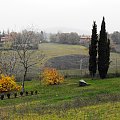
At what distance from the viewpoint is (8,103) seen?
106ft

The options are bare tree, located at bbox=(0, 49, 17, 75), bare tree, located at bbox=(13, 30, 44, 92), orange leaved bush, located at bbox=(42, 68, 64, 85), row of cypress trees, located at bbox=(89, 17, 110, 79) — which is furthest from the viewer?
bare tree, located at bbox=(0, 49, 17, 75)

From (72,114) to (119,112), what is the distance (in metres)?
3.15

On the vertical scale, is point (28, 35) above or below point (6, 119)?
above

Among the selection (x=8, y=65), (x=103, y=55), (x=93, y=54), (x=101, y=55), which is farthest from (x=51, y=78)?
(x=8, y=65)

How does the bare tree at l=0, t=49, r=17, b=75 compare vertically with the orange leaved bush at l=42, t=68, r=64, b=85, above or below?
above

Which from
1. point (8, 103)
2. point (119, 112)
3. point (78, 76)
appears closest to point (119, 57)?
point (78, 76)

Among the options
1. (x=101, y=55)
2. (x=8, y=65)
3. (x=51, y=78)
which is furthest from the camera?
(x=8, y=65)

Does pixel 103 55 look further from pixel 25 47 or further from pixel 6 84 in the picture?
pixel 6 84

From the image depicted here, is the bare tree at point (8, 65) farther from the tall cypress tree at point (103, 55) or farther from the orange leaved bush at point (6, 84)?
the tall cypress tree at point (103, 55)

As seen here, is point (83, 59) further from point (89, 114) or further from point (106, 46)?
point (89, 114)

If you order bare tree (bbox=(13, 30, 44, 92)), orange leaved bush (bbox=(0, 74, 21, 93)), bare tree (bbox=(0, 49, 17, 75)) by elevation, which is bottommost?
orange leaved bush (bbox=(0, 74, 21, 93))

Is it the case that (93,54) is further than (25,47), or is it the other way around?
(93,54)

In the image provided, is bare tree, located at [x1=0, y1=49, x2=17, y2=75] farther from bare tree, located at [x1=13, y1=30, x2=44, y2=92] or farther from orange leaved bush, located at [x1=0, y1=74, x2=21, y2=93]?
orange leaved bush, located at [x1=0, y1=74, x2=21, y2=93]

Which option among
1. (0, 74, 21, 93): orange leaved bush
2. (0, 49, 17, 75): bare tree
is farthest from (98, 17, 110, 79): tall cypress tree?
(0, 74, 21, 93): orange leaved bush
